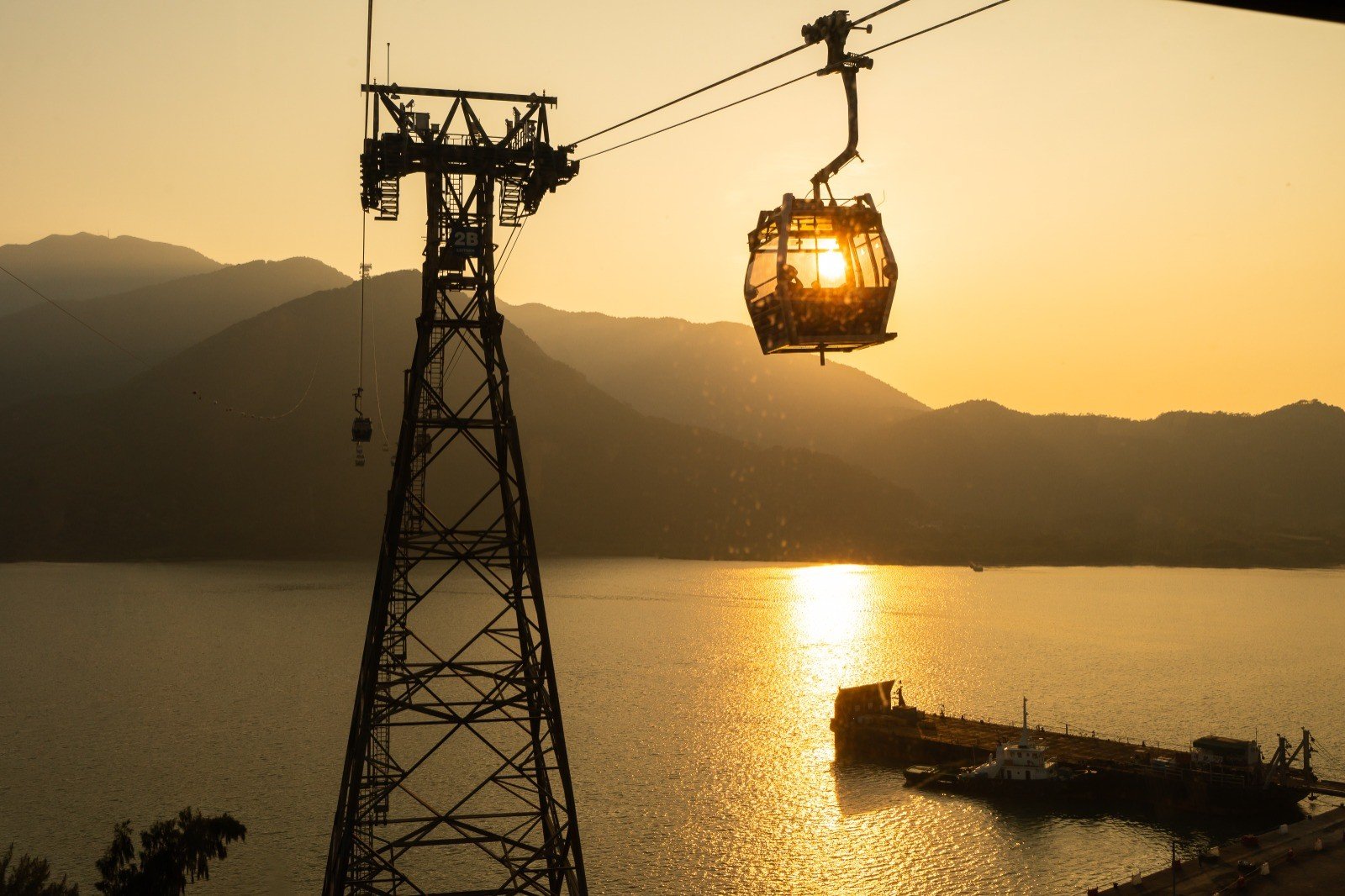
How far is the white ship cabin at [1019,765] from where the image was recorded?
60.7 m

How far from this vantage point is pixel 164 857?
99.2 feet

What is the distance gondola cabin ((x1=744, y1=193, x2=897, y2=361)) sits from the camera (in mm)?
10414

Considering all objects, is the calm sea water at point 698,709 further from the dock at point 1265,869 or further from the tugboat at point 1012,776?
the dock at point 1265,869

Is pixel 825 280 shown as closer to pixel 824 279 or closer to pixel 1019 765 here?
pixel 824 279

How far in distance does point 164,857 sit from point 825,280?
28636mm

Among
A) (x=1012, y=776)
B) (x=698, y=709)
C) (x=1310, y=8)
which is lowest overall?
(x=698, y=709)

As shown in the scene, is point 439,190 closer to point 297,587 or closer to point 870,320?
point 870,320

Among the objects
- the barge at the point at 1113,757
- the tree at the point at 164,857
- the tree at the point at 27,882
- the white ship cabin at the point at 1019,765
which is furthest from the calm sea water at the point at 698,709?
the tree at the point at 27,882

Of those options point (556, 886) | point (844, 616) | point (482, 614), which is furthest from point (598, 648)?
point (556, 886)

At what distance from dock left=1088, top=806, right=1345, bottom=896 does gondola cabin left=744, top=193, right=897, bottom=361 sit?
3500 centimetres

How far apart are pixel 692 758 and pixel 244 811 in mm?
26681

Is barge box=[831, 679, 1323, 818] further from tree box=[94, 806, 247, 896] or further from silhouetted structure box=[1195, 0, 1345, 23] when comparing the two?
silhouetted structure box=[1195, 0, 1345, 23]

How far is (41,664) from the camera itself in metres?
98.9

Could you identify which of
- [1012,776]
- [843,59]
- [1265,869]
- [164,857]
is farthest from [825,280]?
[1012,776]
